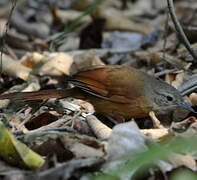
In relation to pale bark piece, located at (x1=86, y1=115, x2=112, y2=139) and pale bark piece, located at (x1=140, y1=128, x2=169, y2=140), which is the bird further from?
pale bark piece, located at (x1=140, y1=128, x2=169, y2=140)

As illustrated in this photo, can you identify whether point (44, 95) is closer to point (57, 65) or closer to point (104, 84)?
point (104, 84)

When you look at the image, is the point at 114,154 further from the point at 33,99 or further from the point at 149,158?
the point at 33,99

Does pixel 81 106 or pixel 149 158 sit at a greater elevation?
pixel 149 158

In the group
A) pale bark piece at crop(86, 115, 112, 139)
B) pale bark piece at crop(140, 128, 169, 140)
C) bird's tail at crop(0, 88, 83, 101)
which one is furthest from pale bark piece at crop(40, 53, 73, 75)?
pale bark piece at crop(140, 128, 169, 140)

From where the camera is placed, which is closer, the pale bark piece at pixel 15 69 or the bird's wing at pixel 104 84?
the bird's wing at pixel 104 84

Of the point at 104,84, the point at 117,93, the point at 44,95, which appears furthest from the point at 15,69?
the point at 117,93

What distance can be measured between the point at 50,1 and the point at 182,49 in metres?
5.03

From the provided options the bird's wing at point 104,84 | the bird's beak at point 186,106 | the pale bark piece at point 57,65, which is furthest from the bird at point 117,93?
the pale bark piece at point 57,65

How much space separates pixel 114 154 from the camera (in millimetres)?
2896

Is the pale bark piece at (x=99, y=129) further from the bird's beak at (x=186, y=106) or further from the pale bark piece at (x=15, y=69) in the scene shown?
the pale bark piece at (x=15, y=69)

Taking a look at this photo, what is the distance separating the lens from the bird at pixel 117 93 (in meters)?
4.46

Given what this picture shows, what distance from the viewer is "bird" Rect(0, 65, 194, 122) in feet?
14.6

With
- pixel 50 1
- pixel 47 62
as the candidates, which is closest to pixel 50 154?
pixel 47 62

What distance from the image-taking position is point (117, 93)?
4469 mm
